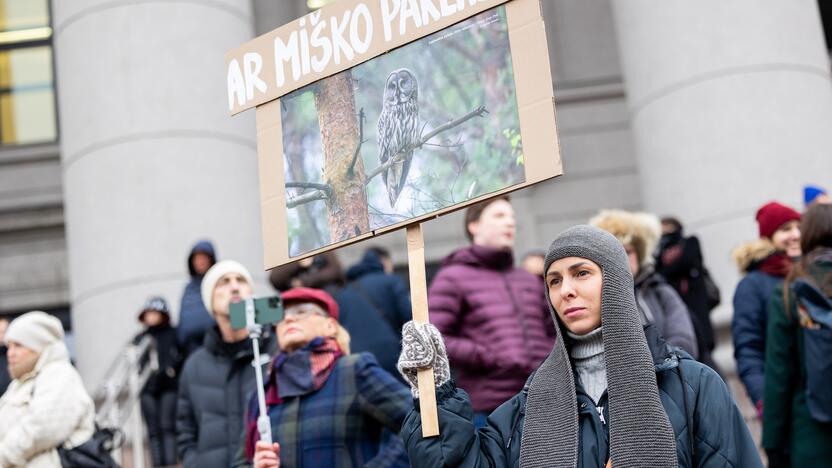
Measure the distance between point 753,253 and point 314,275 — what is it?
2544 millimetres

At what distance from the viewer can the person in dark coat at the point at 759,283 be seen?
270 inches

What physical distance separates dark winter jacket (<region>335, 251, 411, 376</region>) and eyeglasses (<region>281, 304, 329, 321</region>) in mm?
1801

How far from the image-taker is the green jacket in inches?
235

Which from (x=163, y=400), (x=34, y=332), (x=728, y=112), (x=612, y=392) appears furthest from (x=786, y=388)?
(x=728, y=112)

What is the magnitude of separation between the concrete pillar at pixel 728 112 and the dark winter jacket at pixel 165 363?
4131mm

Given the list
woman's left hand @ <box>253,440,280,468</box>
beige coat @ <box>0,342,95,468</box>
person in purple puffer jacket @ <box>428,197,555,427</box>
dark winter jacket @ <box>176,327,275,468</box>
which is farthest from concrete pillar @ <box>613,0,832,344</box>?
woman's left hand @ <box>253,440,280,468</box>

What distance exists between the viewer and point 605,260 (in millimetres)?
3998

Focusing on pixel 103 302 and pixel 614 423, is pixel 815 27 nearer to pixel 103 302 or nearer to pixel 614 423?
pixel 103 302

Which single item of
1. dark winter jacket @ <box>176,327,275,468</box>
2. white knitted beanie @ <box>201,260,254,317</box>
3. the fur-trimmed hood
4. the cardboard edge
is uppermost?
the cardboard edge

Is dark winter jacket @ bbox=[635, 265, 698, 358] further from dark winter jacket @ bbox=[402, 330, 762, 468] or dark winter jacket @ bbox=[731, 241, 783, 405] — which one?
dark winter jacket @ bbox=[402, 330, 762, 468]

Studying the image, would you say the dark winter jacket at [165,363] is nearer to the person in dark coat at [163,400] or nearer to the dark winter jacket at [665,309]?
the person in dark coat at [163,400]

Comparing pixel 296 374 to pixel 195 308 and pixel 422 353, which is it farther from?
pixel 195 308

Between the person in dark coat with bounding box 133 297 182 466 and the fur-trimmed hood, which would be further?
the person in dark coat with bounding box 133 297 182 466

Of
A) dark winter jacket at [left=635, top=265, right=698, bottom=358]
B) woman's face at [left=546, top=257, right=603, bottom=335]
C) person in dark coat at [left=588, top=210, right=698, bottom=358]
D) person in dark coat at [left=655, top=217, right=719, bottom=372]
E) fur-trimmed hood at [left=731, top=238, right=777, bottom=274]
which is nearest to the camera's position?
woman's face at [left=546, top=257, right=603, bottom=335]
